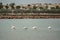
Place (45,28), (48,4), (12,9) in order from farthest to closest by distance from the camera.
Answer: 1. (48,4)
2. (12,9)
3. (45,28)

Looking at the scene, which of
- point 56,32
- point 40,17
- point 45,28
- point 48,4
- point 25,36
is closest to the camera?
point 25,36

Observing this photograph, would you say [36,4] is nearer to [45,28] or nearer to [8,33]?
[45,28]

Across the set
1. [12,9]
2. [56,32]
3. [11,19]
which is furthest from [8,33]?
[12,9]

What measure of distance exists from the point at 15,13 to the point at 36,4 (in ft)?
9.71

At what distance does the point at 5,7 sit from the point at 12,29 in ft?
19.4

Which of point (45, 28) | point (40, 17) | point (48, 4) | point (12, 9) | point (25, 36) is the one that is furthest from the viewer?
point (48, 4)

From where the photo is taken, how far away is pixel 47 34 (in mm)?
12742

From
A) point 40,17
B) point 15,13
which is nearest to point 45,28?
point 40,17

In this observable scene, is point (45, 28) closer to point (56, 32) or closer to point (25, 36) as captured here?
point (56, 32)

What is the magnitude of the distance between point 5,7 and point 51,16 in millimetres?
3440

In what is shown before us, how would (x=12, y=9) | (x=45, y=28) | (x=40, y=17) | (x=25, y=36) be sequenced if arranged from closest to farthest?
(x=25, y=36) → (x=45, y=28) → (x=40, y=17) → (x=12, y=9)

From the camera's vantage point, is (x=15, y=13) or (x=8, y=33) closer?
(x=8, y=33)

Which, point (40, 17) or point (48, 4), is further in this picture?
point (48, 4)

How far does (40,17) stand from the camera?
59.9ft
